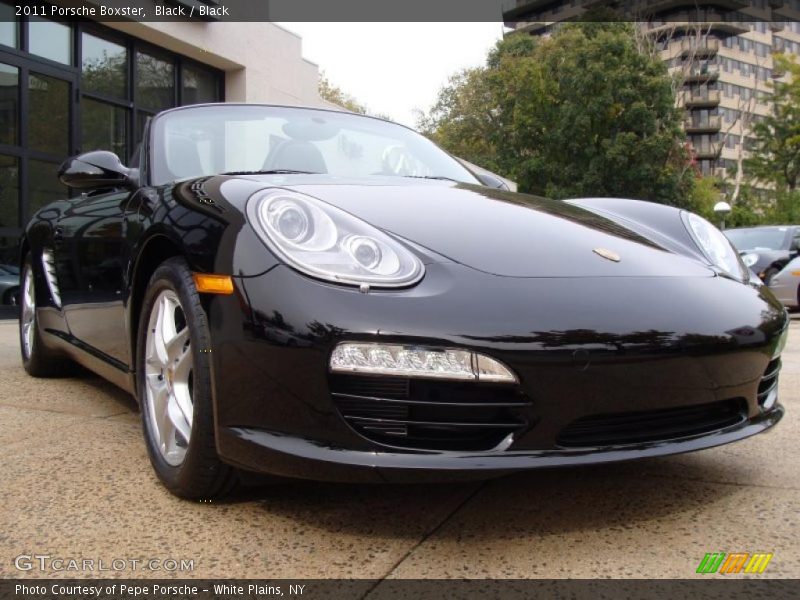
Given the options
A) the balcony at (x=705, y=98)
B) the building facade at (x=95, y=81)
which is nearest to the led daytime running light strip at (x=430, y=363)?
the building facade at (x=95, y=81)

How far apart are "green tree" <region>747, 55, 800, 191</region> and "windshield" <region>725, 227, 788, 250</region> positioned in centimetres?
2936

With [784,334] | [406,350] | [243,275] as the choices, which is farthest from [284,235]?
[784,334]

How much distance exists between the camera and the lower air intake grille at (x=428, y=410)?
157 cm

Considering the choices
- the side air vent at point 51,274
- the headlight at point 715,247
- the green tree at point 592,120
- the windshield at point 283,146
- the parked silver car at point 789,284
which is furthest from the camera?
the green tree at point 592,120

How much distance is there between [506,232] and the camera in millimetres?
2027

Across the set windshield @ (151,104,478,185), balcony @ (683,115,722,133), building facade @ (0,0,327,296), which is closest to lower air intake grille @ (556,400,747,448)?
windshield @ (151,104,478,185)

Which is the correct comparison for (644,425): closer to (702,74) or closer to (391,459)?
(391,459)

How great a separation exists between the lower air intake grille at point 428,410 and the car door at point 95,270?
1.09m

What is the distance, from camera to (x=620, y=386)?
5.30 feet

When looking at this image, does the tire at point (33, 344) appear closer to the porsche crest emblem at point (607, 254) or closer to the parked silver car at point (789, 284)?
the porsche crest emblem at point (607, 254)

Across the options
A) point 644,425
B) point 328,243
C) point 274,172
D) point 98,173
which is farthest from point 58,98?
point 644,425

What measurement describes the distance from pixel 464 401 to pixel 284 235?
1.87ft

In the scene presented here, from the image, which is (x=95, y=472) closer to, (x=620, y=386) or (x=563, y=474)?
(x=563, y=474)

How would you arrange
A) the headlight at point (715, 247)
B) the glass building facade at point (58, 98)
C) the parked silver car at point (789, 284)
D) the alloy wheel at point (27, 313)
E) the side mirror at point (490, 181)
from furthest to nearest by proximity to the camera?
the parked silver car at point (789, 284) < the glass building facade at point (58, 98) < the alloy wheel at point (27, 313) < the side mirror at point (490, 181) < the headlight at point (715, 247)
